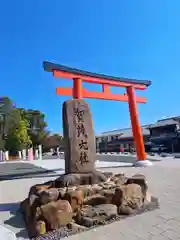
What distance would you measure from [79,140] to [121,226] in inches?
103

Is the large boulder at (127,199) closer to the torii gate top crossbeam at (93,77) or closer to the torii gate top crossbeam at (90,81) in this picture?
the torii gate top crossbeam at (90,81)

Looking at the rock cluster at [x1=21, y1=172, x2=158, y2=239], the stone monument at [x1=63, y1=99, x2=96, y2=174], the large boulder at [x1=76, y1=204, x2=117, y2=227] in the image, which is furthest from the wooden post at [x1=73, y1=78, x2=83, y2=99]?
the large boulder at [x1=76, y1=204, x2=117, y2=227]

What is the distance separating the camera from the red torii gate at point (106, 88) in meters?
10.6

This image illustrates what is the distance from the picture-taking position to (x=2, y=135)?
34.1 meters

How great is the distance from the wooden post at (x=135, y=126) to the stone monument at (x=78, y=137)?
6897 millimetres

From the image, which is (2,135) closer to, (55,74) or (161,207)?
(55,74)

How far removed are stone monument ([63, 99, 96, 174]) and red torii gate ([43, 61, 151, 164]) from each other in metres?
4.77

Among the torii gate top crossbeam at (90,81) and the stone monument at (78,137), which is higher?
the torii gate top crossbeam at (90,81)

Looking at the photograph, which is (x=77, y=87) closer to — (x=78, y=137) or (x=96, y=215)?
(x=78, y=137)

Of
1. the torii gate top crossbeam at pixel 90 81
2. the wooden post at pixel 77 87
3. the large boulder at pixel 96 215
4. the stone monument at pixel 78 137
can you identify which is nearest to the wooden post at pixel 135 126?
the torii gate top crossbeam at pixel 90 81

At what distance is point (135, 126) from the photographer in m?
12.6

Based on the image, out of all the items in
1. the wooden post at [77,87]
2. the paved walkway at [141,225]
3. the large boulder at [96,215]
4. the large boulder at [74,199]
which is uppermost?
the wooden post at [77,87]

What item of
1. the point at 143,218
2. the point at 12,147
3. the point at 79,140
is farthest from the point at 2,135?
the point at 143,218

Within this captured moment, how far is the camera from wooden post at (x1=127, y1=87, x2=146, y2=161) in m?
12.5
